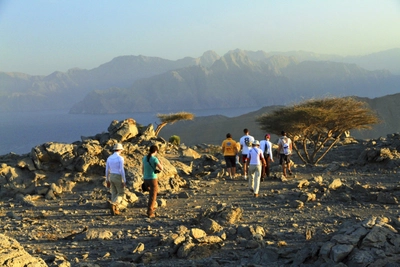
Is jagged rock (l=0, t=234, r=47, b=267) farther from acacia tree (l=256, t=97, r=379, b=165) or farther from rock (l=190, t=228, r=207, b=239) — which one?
acacia tree (l=256, t=97, r=379, b=165)

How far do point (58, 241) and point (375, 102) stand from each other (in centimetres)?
5716

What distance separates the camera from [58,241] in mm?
7691

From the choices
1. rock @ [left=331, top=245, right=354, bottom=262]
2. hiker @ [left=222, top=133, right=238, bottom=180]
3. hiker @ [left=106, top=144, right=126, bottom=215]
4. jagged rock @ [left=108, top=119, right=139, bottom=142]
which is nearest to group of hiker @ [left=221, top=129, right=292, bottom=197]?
hiker @ [left=222, top=133, right=238, bottom=180]

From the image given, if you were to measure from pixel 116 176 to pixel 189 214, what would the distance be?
5.85 feet

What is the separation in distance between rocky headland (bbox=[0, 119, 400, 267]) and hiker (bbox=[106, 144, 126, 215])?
35 centimetres

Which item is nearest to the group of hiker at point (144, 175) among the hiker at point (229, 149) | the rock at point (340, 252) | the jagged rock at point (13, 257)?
the jagged rock at point (13, 257)

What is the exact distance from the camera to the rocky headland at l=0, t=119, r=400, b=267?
584 centimetres

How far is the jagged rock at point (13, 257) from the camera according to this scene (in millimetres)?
4891

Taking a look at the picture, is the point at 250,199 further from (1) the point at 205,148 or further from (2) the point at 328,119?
(1) the point at 205,148

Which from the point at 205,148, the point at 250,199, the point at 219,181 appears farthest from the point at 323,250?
the point at 205,148

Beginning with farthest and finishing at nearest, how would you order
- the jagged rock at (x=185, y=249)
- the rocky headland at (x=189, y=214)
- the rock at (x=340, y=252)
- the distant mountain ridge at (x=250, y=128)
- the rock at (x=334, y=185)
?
the distant mountain ridge at (x=250, y=128) → the rock at (x=334, y=185) → the jagged rock at (x=185, y=249) → the rocky headland at (x=189, y=214) → the rock at (x=340, y=252)

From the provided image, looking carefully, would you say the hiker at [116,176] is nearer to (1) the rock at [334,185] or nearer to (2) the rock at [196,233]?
(2) the rock at [196,233]

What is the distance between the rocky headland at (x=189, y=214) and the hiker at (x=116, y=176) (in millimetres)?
353

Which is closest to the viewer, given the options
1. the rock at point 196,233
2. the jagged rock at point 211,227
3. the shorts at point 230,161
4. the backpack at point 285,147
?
the rock at point 196,233
